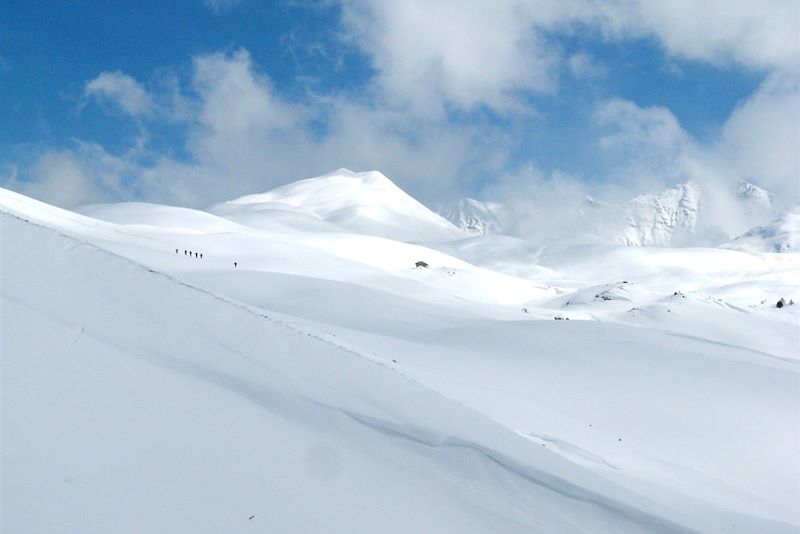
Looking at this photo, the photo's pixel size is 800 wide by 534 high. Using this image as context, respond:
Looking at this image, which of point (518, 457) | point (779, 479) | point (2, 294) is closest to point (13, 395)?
point (2, 294)

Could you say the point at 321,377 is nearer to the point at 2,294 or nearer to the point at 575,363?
the point at 2,294

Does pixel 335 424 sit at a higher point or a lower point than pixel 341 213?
lower

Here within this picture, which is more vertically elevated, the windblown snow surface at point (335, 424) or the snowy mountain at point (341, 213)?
the snowy mountain at point (341, 213)

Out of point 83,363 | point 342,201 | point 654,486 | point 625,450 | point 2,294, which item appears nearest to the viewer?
point 83,363

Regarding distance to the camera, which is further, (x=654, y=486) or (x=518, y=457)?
(x=654, y=486)

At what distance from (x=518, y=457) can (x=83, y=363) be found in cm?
Result: 505

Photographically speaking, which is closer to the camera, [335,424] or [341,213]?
[335,424]

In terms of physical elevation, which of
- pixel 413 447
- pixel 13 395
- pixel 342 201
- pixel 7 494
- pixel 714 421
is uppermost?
pixel 342 201

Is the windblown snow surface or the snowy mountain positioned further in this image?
the snowy mountain

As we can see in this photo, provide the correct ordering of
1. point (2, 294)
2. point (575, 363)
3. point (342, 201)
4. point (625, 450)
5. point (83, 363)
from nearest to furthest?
1. point (83, 363)
2. point (2, 294)
3. point (625, 450)
4. point (575, 363)
5. point (342, 201)

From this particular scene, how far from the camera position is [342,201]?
188 metres

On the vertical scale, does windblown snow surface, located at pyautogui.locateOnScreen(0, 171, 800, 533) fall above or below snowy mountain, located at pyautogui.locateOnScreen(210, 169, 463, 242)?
below

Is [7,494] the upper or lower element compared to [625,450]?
lower

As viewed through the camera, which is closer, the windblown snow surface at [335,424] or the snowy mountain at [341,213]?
the windblown snow surface at [335,424]
